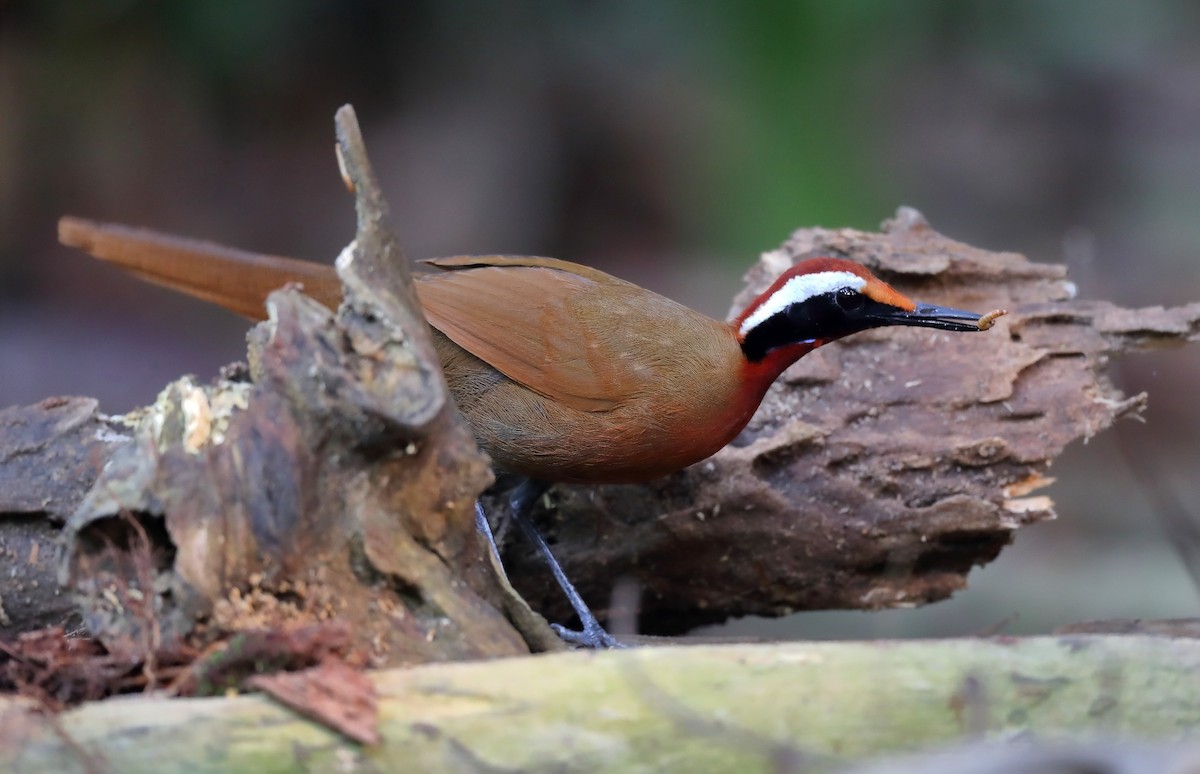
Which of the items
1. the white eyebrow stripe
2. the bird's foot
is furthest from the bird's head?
the bird's foot

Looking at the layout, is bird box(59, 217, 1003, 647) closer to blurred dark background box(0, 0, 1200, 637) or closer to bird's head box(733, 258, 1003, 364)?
bird's head box(733, 258, 1003, 364)

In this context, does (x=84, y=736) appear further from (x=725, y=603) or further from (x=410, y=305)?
(x=725, y=603)

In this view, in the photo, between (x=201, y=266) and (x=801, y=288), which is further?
(x=801, y=288)

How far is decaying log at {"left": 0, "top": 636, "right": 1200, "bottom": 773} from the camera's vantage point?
2.01 meters

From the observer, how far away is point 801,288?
3475mm

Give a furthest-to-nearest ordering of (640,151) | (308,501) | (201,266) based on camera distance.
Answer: (640,151), (201,266), (308,501)

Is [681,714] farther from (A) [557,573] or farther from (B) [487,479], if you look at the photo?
(A) [557,573]

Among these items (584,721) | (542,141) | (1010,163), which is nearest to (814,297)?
(584,721)

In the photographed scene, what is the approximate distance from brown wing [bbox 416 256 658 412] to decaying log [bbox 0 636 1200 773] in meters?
1.24

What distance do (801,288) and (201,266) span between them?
164cm

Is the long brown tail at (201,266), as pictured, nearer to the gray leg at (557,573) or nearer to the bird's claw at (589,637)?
the gray leg at (557,573)

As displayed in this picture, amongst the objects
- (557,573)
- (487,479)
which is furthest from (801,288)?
(487,479)

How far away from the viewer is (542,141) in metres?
8.09

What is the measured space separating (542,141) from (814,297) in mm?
4927
